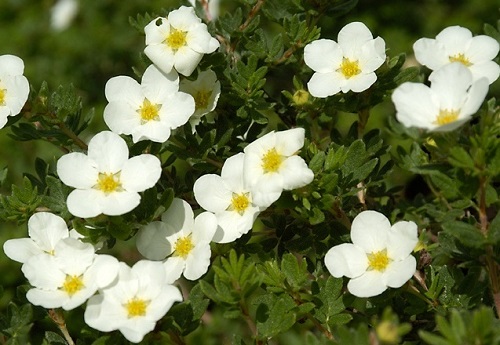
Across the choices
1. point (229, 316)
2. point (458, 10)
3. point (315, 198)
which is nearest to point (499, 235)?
point (315, 198)

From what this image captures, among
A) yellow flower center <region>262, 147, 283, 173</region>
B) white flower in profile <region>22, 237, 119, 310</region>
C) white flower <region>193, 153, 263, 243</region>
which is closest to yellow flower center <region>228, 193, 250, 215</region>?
white flower <region>193, 153, 263, 243</region>

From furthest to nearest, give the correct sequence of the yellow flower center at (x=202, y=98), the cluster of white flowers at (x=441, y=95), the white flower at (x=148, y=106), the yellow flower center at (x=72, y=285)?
the yellow flower center at (x=202, y=98) → the white flower at (x=148, y=106) → the yellow flower center at (x=72, y=285) → the cluster of white flowers at (x=441, y=95)

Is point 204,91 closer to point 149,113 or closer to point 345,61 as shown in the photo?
point 149,113

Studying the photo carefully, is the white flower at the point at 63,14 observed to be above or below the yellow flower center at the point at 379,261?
below

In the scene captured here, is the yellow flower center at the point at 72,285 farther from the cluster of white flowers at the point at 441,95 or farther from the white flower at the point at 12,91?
the cluster of white flowers at the point at 441,95

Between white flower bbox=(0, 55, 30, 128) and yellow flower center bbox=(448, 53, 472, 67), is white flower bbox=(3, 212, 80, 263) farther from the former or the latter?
yellow flower center bbox=(448, 53, 472, 67)

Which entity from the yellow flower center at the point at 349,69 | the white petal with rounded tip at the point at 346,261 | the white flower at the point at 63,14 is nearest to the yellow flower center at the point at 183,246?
the white petal with rounded tip at the point at 346,261
